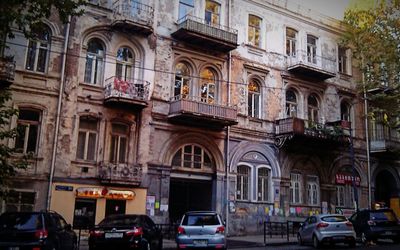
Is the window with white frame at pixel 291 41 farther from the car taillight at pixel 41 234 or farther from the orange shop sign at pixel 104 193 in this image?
the car taillight at pixel 41 234

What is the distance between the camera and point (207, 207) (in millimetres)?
24578

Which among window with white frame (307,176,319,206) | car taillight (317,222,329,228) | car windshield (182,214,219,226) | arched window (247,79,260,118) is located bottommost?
car taillight (317,222,329,228)

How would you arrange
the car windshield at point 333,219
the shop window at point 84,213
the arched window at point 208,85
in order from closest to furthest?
the car windshield at point 333,219
the shop window at point 84,213
the arched window at point 208,85

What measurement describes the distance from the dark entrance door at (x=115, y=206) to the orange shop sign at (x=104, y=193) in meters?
0.36

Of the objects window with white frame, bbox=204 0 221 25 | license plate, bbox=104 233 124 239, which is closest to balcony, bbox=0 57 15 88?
license plate, bbox=104 233 124 239

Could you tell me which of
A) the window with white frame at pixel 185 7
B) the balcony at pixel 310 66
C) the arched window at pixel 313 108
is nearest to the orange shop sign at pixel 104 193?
the window with white frame at pixel 185 7

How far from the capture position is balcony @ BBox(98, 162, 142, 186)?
2041 cm

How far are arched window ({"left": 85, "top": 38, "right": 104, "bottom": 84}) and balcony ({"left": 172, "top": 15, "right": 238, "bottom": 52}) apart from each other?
14.2ft

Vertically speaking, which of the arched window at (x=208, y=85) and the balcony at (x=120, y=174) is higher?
the arched window at (x=208, y=85)

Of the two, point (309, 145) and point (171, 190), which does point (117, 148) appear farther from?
point (309, 145)

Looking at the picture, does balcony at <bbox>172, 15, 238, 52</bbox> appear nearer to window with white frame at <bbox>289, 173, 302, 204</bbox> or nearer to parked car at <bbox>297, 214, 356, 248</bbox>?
window with white frame at <bbox>289, 173, 302, 204</bbox>

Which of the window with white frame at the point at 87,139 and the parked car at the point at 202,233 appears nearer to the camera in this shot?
the parked car at the point at 202,233

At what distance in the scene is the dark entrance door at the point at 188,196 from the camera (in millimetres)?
24578

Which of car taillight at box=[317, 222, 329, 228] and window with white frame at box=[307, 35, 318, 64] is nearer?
car taillight at box=[317, 222, 329, 228]
